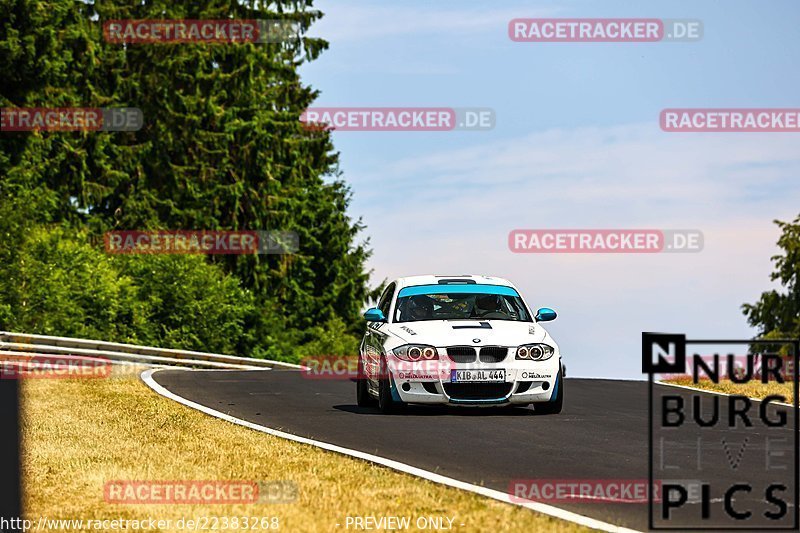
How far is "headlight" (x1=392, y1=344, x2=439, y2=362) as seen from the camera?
16.0 meters

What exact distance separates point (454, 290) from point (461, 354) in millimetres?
1867

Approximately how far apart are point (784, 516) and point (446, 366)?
25.0 feet

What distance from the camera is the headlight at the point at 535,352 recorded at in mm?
16125

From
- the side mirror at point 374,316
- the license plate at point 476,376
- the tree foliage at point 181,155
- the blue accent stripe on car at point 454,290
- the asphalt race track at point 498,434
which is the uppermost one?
the tree foliage at point 181,155

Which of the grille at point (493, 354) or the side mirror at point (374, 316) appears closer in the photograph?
the grille at point (493, 354)

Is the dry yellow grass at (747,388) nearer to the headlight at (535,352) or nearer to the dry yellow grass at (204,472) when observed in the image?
the headlight at (535,352)

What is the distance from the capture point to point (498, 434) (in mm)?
14125

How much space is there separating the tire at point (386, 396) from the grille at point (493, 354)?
3.84 ft

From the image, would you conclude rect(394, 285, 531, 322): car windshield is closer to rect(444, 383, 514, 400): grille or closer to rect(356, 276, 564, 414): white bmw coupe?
rect(356, 276, 564, 414): white bmw coupe

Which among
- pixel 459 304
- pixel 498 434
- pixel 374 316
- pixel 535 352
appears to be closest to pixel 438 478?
pixel 498 434

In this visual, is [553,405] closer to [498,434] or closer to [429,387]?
[429,387]

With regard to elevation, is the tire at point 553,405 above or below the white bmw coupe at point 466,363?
below

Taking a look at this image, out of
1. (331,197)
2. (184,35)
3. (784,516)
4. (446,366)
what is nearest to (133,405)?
(446,366)

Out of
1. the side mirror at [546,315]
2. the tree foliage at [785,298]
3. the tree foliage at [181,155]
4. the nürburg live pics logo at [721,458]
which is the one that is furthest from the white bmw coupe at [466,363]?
the tree foliage at [785,298]
